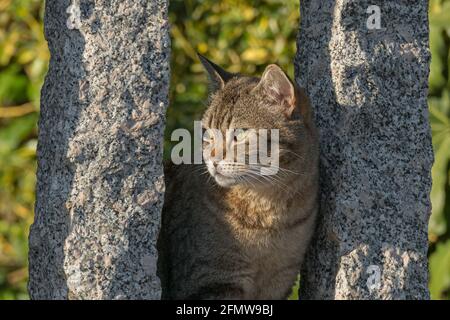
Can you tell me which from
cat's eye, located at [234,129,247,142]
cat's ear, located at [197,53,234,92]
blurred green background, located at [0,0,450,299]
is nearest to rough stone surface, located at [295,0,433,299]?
cat's eye, located at [234,129,247,142]

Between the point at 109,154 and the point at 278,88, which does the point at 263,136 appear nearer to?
the point at 278,88

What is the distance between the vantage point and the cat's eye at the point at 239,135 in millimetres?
3547

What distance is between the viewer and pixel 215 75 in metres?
3.82

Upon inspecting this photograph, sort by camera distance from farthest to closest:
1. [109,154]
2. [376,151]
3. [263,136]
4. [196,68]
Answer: [196,68] → [263,136] → [376,151] → [109,154]

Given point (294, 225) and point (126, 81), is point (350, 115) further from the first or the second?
point (126, 81)

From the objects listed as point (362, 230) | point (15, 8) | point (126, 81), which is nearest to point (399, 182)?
point (362, 230)

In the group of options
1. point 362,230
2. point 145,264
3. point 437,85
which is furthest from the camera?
point 437,85

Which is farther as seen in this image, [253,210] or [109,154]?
[253,210]

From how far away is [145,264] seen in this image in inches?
122

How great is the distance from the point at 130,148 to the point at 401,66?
1123mm

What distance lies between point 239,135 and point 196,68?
217 centimetres

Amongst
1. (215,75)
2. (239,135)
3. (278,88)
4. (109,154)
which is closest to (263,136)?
(239,135)

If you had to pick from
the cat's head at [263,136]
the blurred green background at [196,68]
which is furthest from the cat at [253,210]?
the blurred green background at [196,68]

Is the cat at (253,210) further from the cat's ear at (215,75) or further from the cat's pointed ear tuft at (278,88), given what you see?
the cat's ear at (215,75)
